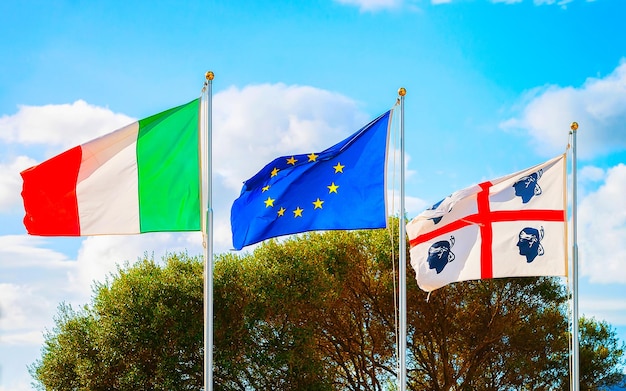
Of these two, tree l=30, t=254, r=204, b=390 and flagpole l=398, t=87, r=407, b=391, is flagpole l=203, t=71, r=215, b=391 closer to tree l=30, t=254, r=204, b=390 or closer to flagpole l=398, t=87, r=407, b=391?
flagpole l=398, t=87, r=407, b=391

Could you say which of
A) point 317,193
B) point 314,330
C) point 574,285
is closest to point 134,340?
point 314,330

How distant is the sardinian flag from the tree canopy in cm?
736

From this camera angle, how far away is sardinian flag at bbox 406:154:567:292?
53.1 ft

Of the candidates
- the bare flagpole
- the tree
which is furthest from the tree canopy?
the bare flagpole

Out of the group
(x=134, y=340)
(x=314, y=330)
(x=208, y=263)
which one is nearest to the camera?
(x=208, y=263)

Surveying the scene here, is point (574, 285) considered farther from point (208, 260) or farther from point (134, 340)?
point (134, 340)

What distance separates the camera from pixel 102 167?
14.5m

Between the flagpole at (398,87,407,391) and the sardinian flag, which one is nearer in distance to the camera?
the flagpole at (398,87,407,391)

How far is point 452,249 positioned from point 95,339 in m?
14.5

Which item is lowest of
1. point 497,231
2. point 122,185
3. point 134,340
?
point 134,340

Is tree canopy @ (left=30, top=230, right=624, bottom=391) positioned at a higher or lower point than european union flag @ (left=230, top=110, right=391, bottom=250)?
lower

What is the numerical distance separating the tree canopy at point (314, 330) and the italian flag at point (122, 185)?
33.9 feet

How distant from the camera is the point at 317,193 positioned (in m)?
15.8

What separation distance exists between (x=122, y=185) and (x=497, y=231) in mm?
7310
